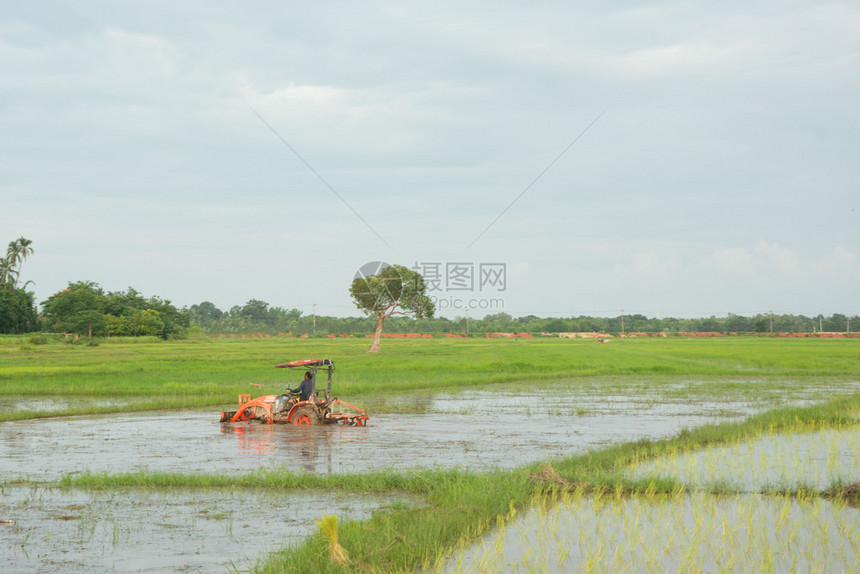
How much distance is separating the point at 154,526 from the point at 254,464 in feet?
13.0

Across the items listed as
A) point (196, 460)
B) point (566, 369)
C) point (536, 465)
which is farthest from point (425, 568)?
point (566, 369)

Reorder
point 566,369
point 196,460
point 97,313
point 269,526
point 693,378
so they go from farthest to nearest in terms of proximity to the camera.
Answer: point 97,313 → point 566,369 → point 693,378 → point 196,460 → point 269,526

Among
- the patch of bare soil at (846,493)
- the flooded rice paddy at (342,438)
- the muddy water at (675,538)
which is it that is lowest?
the flooded rice paddy at (342,438)

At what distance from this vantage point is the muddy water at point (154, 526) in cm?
685

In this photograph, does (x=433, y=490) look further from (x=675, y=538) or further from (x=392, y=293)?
(x=392, y=293)

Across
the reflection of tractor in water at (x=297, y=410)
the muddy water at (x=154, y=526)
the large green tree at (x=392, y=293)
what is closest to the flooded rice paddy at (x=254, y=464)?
the muddy water at (x=154, y=526)

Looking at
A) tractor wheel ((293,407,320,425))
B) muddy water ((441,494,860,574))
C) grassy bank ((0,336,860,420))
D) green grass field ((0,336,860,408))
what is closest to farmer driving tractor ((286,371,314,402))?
tractor wheel ((293,407,320,425))

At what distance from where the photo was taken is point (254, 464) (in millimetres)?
12078

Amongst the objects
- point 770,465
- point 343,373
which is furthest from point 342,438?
point 343,373

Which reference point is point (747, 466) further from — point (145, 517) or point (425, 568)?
point (145, 517)

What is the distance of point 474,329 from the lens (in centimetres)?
11588

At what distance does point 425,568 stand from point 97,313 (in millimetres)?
68468

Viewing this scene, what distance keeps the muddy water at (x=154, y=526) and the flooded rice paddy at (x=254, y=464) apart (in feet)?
0.07

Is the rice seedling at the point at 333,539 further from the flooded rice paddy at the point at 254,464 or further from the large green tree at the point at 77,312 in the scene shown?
the large green tree at the point at 77,312
